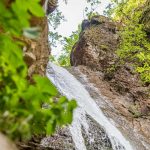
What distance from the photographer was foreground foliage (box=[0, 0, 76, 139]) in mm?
1496

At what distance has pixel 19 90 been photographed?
1.61 metres

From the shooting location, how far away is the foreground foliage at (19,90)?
1496 mm

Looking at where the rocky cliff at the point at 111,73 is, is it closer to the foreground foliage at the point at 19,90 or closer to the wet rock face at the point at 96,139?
the wet rock face at the point at 96,139

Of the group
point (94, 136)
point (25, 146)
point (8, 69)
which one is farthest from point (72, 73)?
point (8, 69)

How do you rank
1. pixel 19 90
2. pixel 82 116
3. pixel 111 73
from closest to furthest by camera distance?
pixel 19 90, pixel 82 116, pixel 111 73

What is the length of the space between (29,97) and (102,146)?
7.66 meters

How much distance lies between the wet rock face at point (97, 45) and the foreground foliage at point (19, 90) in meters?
15.2

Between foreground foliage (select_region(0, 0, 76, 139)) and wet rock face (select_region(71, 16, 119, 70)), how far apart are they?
50.0ft

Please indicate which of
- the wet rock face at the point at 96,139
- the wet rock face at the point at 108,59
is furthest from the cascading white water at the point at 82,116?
the wet rock face at the point at 108,59

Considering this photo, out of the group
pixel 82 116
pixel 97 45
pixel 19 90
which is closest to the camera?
pixel 19 90

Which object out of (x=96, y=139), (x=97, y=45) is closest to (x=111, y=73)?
(x=97, y=45)

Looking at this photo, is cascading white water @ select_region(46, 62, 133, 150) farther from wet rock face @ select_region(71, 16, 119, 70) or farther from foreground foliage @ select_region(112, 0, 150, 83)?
→ wet rock face @ select_region(71, 16, 119, 70)

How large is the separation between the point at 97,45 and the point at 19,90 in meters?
16.5

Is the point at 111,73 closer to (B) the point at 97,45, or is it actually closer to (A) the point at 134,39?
(A) the point at 134,39
